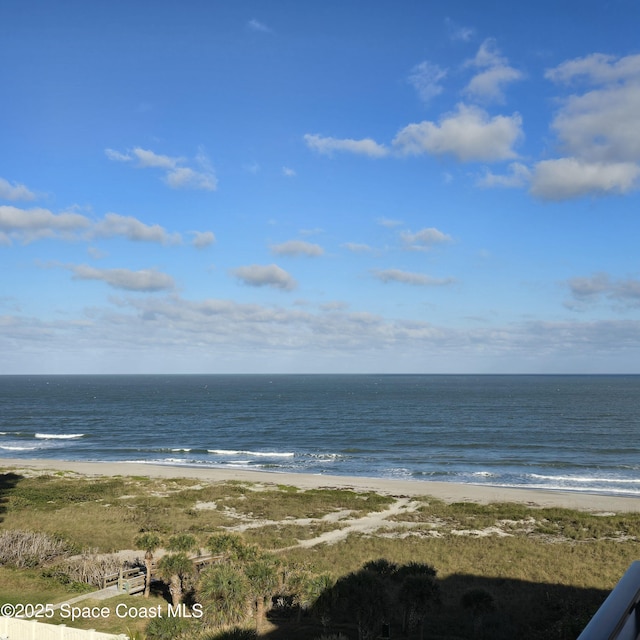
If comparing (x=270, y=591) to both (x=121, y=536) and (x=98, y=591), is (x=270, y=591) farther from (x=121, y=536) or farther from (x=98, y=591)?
(x=121, y=536)

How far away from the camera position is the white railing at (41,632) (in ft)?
46.1

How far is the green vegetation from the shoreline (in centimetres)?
320

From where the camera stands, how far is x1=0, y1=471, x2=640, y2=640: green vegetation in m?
17.4

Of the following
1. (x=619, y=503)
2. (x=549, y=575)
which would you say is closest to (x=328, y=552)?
(x=549, y=575)

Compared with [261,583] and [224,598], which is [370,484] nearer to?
[261,583]

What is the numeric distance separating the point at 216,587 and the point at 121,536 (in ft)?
55.3

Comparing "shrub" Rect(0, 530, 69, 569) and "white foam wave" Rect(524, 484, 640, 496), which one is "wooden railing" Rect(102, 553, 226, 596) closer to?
"shrub" Rect(0, 530, 69, 569)

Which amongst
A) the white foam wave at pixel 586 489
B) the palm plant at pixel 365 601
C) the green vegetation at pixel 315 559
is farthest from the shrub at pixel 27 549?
the white foam wave at pixel 586 489

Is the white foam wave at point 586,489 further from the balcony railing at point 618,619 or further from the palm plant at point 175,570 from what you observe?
the balcony railing at point 618,619

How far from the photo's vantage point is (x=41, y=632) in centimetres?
1424

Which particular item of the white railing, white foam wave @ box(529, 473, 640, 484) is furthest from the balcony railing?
white foam wave @ box(529, 473, 640, 484)

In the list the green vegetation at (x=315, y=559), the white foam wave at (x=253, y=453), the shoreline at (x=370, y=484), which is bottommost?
the white foam wave at (x=253, y=453)

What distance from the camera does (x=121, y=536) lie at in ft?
101

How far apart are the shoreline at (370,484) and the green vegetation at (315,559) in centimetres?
320
